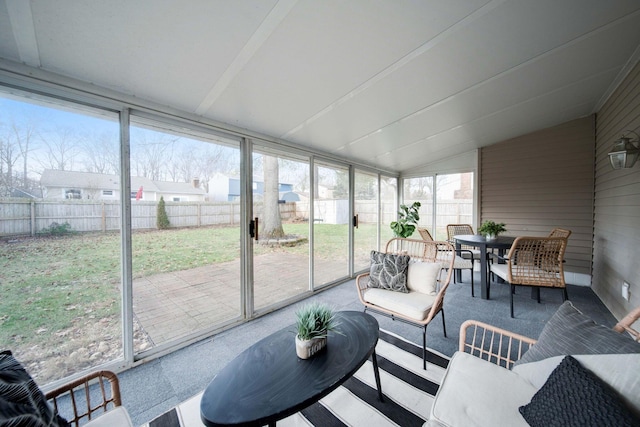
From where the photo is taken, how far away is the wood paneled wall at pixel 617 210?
2.48 metres

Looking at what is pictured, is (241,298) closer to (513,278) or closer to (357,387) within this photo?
(357,387)

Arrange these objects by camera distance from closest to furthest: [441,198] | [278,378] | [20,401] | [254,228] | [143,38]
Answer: [20,401] < [278,378] < [143,38] < [254,228] < [441,198]

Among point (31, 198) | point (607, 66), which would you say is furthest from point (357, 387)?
point (607, 66)

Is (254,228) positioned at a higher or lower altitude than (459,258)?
higher

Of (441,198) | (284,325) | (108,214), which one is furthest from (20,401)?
(441,198)

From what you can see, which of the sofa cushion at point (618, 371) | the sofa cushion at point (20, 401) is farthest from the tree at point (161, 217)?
the sofa cushion at point (618, 371)

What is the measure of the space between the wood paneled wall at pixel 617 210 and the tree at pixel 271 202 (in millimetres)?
3836

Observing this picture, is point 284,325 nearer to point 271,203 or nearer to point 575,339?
point 271,203

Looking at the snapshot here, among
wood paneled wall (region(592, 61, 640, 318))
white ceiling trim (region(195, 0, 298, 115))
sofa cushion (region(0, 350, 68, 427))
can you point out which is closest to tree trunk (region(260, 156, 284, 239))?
white ceiling trim (region(195, 0, 298, 115))

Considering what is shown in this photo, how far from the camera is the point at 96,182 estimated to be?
6.35ft

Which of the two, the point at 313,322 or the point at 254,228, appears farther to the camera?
the point at 254,228

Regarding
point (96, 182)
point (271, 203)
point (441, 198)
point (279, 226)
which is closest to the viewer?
point (96, 182)

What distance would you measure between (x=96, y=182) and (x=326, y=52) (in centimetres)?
206

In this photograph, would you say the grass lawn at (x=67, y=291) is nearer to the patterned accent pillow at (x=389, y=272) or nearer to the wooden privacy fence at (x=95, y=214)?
the wooden privacy fence at (x=95, y=214)
